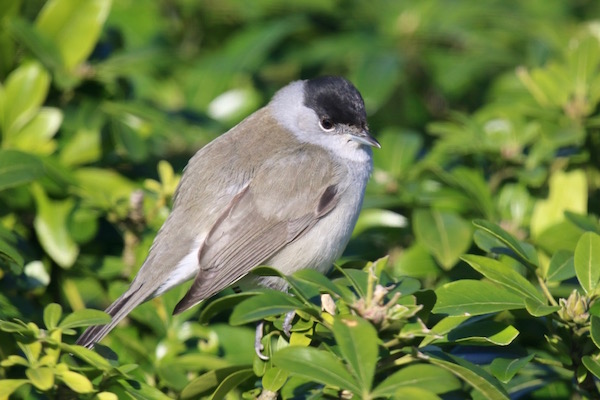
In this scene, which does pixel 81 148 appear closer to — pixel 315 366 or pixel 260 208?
pixel 260 208

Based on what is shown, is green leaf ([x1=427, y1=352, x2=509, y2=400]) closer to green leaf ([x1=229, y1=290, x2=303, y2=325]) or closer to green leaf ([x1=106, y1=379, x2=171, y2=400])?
green leaf ([x1=229, y1=290, x2=303, y2=325])

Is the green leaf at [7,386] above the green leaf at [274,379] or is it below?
above

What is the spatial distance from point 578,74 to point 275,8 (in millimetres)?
2082

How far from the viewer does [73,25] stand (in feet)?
13.4

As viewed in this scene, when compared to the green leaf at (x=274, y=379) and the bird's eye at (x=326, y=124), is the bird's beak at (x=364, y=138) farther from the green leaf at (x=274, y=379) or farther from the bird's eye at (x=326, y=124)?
the green leaf at (x=274, y=379)

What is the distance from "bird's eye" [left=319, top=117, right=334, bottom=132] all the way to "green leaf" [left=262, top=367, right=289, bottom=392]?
1.75 metres

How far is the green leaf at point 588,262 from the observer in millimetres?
2518

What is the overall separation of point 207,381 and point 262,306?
1.70ft

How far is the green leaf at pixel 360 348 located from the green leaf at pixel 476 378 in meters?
0.26

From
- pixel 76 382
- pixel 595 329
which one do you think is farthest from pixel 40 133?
pixel 595 329

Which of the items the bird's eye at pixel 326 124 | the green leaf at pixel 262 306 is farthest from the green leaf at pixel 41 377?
the bird's eye at pixel 326 124

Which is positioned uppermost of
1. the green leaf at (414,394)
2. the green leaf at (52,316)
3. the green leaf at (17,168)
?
the green leaf at (17,168)

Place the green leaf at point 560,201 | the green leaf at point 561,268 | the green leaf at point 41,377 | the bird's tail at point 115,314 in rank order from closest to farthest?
the green leaf at point 41,377 < the green leaf at point 561,268 < the bird's tail at point 115,314 < the green leaf at point 560,201

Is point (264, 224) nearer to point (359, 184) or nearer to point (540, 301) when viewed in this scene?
point (359, 184)
